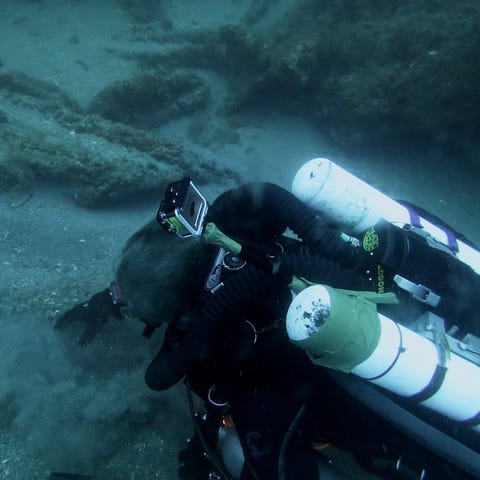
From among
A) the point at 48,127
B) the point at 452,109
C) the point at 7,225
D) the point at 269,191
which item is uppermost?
the point at 452,109

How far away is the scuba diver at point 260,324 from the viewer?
2176mm

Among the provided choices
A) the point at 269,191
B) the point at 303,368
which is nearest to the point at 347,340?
the point at 303,368

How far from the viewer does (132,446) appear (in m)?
3.43

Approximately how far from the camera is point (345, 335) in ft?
6.32

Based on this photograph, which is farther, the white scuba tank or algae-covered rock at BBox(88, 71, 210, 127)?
algae-covered rock at BBox(88, 71, 210, 127)

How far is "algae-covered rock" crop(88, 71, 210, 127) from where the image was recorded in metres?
7.96

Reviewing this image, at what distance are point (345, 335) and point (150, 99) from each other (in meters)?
7.64

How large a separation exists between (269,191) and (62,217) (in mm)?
3716

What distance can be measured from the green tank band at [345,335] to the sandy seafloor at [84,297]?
6.95 ft

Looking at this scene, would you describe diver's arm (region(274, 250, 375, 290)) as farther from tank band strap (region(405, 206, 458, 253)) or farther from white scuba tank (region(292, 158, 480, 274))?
tank band strap (region(405, 206, 458, 253))

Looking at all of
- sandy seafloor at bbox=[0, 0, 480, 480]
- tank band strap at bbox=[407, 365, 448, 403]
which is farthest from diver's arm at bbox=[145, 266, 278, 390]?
sandy seafloor at bbox=[0, 0, 480, 480]

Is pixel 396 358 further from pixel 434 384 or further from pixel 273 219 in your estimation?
pixel 273 219

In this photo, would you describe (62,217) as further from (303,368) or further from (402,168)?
(402,168)

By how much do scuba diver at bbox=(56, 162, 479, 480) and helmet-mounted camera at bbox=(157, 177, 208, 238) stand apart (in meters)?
0.01
